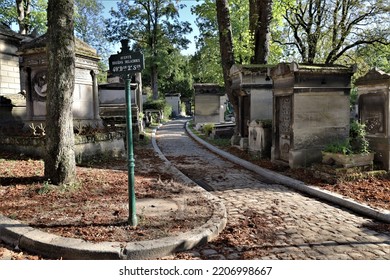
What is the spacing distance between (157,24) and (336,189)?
34.1 meters

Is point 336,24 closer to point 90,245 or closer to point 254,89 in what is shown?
point 254,89

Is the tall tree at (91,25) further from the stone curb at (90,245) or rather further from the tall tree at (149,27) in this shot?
the stone curb at (90,245)

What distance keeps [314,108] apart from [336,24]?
562 inches

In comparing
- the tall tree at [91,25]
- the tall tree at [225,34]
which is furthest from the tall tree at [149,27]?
the tall tree at [225,34]

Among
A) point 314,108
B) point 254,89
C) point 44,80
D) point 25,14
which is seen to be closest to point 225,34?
point 254,89

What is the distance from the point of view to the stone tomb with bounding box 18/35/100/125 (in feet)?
30.7

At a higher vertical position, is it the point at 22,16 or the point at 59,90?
the point at 22,16

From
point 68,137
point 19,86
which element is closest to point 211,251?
point 68,137

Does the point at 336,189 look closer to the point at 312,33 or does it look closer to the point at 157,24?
the point at 312,33

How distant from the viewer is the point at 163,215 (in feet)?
Answer: 14.9

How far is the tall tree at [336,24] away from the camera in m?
18.7

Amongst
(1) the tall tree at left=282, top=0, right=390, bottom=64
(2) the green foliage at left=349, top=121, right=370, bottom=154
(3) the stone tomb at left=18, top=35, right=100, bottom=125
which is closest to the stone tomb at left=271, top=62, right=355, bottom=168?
(2) the green foliage at left=349, top=121, right=370, bottom=154

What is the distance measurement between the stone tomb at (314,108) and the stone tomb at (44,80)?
19.8ft

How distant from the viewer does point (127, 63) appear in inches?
157
